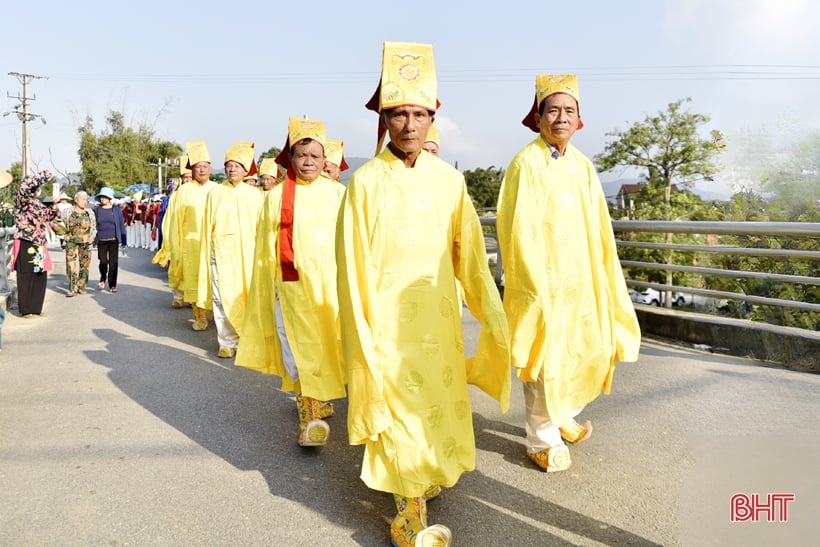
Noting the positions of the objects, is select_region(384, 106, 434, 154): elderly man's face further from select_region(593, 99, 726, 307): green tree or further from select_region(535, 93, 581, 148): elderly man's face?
select_region(593, 99, 726, 307): green tree

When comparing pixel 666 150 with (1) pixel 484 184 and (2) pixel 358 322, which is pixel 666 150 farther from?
(2) pixel 358 322

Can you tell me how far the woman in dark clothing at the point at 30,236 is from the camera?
887 centimetres

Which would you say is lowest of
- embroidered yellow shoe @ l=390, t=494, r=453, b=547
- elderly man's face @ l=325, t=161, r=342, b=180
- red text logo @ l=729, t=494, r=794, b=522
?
embroidered yellow shoe @ l=390, t=494, r=453, b=547

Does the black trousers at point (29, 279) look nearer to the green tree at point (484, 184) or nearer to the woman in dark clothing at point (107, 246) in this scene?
the woman in dark clothing at point (107, 246)

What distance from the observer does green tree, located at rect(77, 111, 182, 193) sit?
42750 millimetres

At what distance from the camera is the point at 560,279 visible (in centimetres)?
366

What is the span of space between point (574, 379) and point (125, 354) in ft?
16.8

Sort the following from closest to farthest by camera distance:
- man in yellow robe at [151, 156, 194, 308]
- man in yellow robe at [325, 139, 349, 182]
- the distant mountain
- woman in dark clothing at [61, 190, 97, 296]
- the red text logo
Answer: the red text logo
the distant mountain
man in yellow robe at [325, 139, 349, 182]
man in yellow robe at [151, 156, 194, 308]
woman in dark clothing at [61, 190, 97, 296]

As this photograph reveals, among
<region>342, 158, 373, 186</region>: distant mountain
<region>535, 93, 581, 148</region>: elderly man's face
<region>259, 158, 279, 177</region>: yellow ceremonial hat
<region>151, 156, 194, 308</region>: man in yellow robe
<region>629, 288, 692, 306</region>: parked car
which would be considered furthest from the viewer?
<region>259, 158, 279, 177</region>: yellow ceremonial hat

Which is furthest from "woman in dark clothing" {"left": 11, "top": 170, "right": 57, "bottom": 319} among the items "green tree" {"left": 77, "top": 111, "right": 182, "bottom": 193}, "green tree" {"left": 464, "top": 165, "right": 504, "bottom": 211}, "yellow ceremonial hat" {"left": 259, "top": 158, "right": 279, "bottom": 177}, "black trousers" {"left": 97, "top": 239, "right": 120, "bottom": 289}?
"green tree" {"left": 77, "top": 111, "right": 182, "bottom": 193}

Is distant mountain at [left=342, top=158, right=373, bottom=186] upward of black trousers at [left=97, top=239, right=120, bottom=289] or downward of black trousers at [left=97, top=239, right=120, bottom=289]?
upward

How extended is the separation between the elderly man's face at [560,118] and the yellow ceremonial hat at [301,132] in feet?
5.16

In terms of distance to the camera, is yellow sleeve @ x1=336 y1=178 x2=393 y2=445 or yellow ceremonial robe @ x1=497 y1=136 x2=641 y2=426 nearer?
yellow sleeve @ x1=336 y1=178 x2=393 y2=445

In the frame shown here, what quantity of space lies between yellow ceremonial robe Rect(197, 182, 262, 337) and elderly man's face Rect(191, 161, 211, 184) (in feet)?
5.66
